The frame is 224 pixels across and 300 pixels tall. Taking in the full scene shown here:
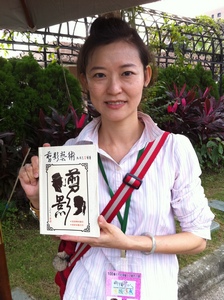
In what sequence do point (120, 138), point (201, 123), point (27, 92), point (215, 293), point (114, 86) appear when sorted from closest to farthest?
point (114, 86)
point (120, 138)
point (215, 293)
point (27, 92)
point (201, 123)

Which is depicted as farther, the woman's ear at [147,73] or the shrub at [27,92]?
the shrub at [27,92]

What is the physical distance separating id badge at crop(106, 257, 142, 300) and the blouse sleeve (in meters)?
0.24

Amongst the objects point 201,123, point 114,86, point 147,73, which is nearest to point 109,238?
point 114,86

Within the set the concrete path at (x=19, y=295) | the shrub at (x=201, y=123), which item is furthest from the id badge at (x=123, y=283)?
the shrub at (x=201, y=123)

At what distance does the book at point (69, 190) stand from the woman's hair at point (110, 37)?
0.40 metres

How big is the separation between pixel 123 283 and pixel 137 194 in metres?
0.30

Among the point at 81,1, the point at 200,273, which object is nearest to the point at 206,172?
the point at 200,273

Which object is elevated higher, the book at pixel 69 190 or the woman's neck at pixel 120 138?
the woman's neck at pixel 120 138

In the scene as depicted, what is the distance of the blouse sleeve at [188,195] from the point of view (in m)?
1.02

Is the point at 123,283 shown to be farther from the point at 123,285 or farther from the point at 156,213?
the point at 156,213

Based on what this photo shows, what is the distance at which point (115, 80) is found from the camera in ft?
3.41

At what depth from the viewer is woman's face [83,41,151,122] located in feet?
3.44

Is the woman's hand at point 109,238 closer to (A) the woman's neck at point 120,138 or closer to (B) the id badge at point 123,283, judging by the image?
(B) the id badge at point 123,283

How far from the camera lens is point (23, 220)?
315cm
